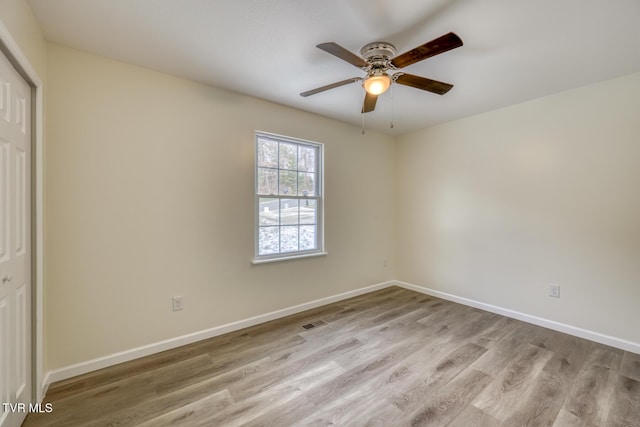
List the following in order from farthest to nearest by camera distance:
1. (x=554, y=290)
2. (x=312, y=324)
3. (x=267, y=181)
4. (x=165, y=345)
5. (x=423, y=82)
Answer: (x=267, y=181) < (x=312, y=324) < (x=554, y=290) < (x=165, y=345) < (x=423, y=82)

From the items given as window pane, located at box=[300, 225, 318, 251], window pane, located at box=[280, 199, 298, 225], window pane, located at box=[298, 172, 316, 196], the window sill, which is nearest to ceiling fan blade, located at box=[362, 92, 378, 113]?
window pane, located at box=[298, 172, 316, 196]

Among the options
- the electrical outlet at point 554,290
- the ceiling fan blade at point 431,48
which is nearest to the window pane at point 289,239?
the ceiling fan blade at point 431,48

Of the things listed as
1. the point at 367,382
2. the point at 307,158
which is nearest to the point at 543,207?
the point at 367,382

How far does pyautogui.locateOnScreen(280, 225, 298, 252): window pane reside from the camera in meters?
3.16

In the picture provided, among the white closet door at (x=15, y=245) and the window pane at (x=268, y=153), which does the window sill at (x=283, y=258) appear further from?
the white closet door at (x=15, y=245)

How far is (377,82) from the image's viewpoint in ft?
6.04

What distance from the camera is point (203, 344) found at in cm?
247

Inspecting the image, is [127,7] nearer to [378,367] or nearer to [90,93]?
[90,93]

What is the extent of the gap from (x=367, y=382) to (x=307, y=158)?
2468mm

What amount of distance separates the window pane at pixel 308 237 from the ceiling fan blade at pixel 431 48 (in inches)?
82.7

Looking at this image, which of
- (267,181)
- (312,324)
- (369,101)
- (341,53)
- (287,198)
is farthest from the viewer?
(287,198)

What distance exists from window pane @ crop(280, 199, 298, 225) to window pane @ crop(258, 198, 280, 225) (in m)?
0.05

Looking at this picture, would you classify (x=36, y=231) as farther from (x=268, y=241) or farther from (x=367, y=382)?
(x=367, y=382)

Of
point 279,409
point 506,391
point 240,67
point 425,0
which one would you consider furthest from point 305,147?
point 506,391
